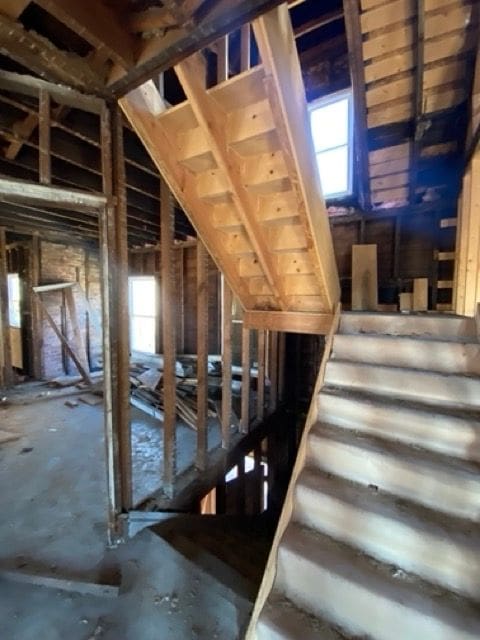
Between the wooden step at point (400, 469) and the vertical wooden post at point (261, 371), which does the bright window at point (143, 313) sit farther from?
the wooden step at point (400, 469)

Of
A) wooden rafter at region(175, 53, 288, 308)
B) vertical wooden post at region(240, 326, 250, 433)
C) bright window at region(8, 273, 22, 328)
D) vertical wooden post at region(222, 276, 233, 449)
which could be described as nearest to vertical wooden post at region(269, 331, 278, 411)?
vertical wooden post at region(240, 326, 250, 433)

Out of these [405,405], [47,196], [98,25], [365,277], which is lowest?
[405,405]

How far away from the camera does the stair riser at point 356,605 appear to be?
103cm

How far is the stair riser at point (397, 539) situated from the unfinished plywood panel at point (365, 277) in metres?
2.19

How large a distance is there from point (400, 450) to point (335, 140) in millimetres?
3821

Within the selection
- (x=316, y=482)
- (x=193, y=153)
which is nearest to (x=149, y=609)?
(x=316, y=482)

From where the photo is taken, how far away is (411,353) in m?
1.91

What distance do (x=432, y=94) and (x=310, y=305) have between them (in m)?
2.16

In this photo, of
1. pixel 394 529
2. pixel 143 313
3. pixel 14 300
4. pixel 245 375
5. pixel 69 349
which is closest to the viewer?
pixel 394 529

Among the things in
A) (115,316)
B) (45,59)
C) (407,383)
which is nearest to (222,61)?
(45,59)

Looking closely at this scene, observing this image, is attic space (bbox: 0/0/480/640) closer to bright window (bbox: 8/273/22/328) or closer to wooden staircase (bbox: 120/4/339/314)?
wooden staircase (bbox: 120/4/339/314)

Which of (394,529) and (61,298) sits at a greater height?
(61,298)

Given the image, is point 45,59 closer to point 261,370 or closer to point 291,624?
point 291,624

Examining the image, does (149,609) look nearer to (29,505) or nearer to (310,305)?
(29,505)
